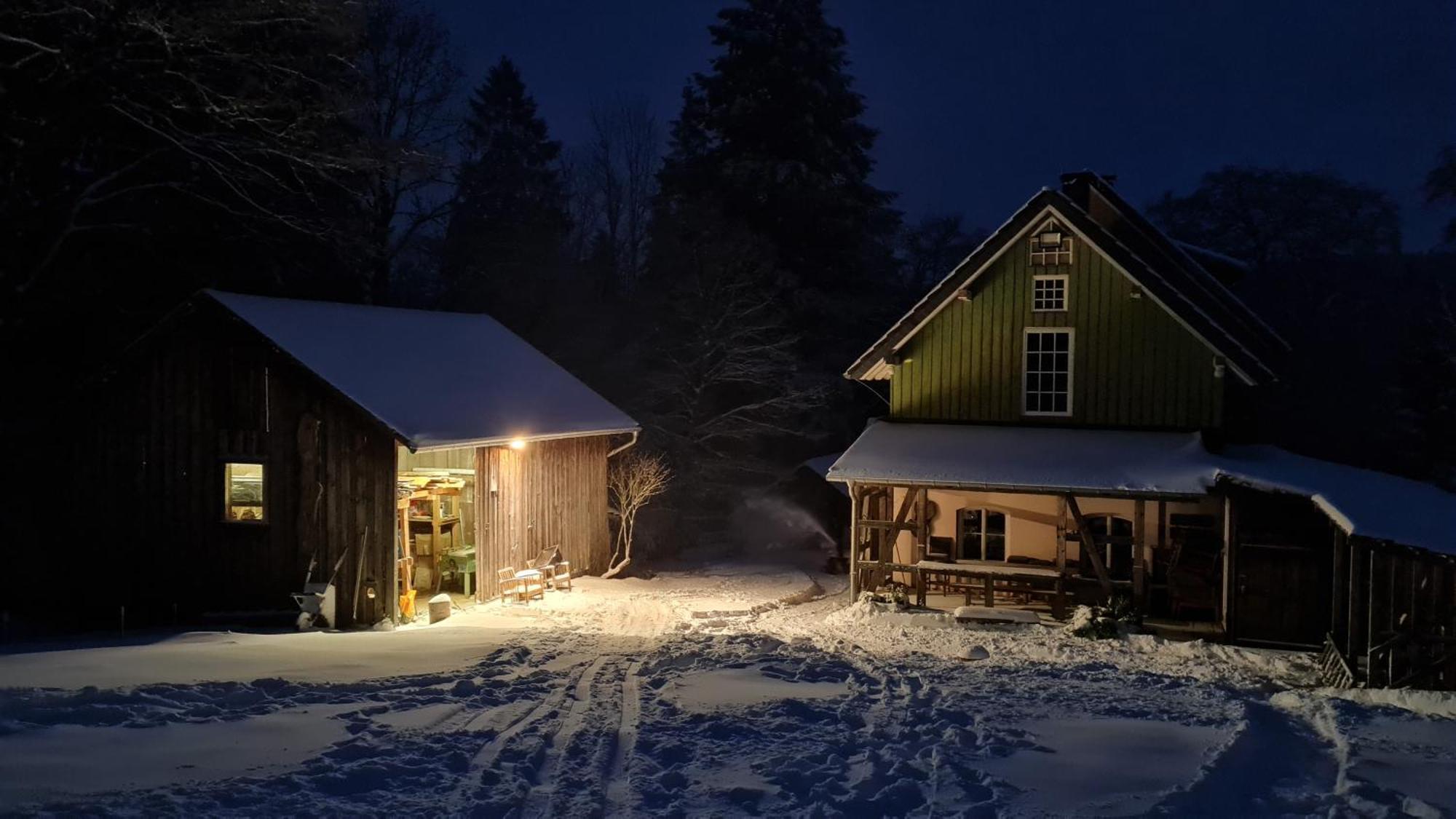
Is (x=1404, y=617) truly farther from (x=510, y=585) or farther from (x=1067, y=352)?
(x=510, y=585)

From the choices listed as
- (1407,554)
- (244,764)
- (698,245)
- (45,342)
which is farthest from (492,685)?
(698,245)

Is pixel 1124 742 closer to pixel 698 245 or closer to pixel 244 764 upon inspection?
pixel 244 764

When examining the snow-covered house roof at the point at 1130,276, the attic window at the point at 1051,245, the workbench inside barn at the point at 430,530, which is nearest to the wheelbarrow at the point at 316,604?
the workbench inside barn at the point at 430,530

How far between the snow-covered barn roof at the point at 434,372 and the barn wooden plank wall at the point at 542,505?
584 millimetres

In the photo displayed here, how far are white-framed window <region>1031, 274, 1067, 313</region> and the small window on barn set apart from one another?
13513 millimetres

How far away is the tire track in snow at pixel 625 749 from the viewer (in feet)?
22.8

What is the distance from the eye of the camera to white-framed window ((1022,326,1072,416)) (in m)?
17.8

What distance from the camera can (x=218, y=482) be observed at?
15711 mm

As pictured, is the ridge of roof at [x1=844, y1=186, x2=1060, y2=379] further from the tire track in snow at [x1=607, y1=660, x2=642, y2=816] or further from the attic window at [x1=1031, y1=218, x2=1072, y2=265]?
the tire track in snow at [x1=607, y1=660, x2=642, y2=816]

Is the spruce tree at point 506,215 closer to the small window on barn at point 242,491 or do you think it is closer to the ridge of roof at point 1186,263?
the small window on barn at point 242,491

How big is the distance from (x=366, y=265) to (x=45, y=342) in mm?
7096

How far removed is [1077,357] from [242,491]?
14337mm

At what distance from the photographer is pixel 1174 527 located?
16828mm

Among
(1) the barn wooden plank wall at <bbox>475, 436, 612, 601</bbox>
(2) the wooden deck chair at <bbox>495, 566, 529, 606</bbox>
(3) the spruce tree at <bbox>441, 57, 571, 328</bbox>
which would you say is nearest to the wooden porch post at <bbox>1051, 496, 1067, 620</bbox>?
(2) the wooden deck chair at <bbox>495, 566, 529, 606</bbox>
